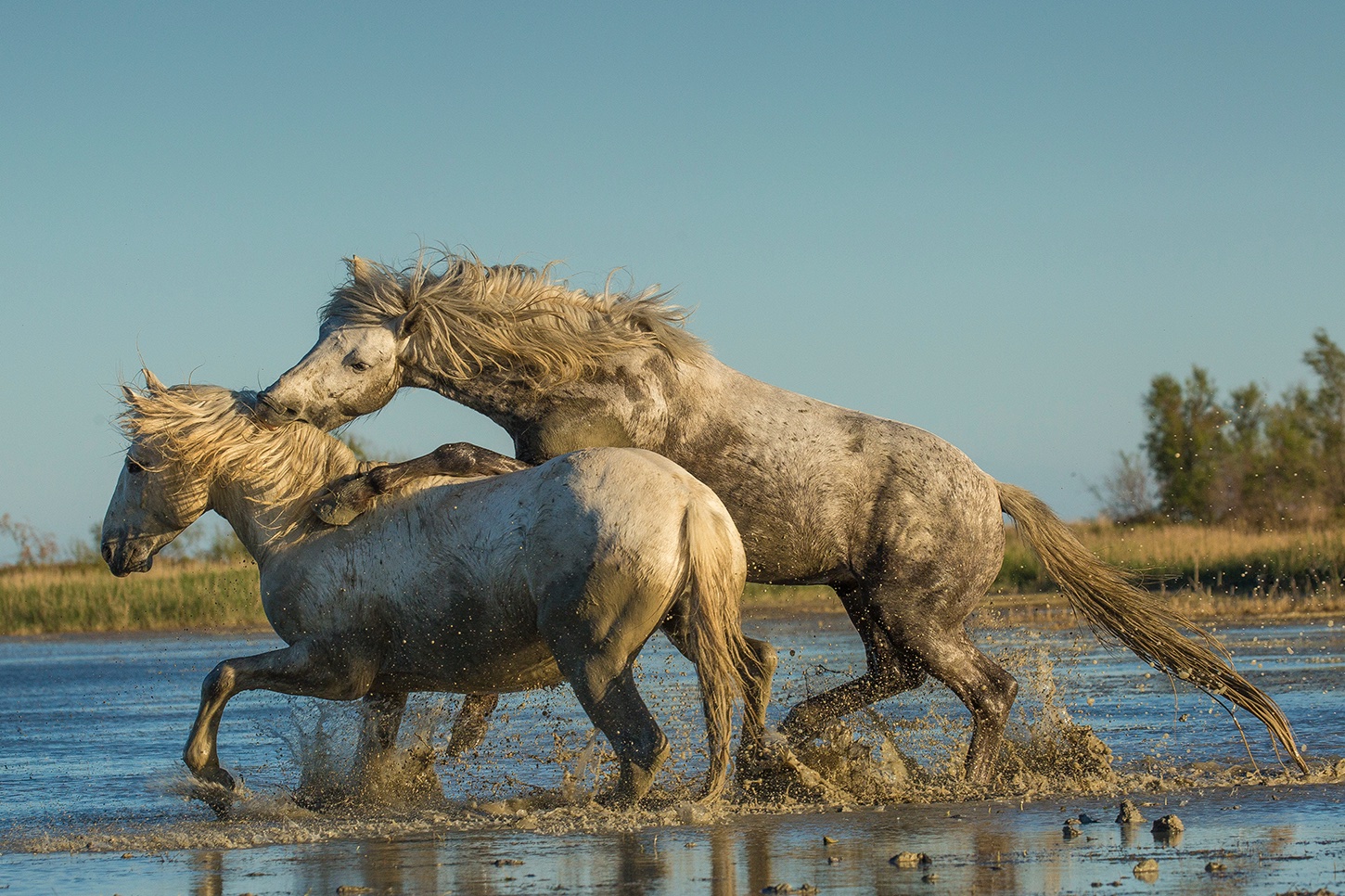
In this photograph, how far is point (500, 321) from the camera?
6.70m

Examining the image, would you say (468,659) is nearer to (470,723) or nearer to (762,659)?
(470,723)

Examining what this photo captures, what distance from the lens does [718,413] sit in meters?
6.78

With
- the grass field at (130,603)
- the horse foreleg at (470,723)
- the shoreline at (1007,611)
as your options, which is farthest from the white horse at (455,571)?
the grass field at (130,603)

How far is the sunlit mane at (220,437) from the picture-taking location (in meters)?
6.64

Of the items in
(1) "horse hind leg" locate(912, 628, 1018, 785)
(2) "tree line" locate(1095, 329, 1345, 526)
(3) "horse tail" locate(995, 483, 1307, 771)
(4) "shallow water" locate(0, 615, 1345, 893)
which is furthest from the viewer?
(2) "tree line" locate(1095, 329, 1345, 526)

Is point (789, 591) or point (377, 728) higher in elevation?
point (789, 591)

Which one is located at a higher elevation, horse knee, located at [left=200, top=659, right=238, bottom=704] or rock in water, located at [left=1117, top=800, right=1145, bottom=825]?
horse knee, located at [left=200, top=659, right=238, bottom=704]

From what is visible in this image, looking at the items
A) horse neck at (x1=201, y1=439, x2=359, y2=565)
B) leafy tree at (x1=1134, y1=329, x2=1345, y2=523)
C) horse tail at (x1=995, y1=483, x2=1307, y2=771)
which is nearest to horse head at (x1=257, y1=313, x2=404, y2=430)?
horse neck at (x1=201, y1=439, x2=359, y2=565)

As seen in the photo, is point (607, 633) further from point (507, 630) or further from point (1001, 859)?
point (1001, 859)

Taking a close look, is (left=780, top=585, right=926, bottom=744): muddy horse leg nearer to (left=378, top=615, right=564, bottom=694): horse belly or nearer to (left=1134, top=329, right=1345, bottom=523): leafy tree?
(left=378, top=615, right=564, bottom=694): horse belly

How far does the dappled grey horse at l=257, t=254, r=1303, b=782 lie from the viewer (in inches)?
261

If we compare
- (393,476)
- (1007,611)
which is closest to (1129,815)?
(393,476)

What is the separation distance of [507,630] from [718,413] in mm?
1367

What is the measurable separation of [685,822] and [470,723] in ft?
5.05
